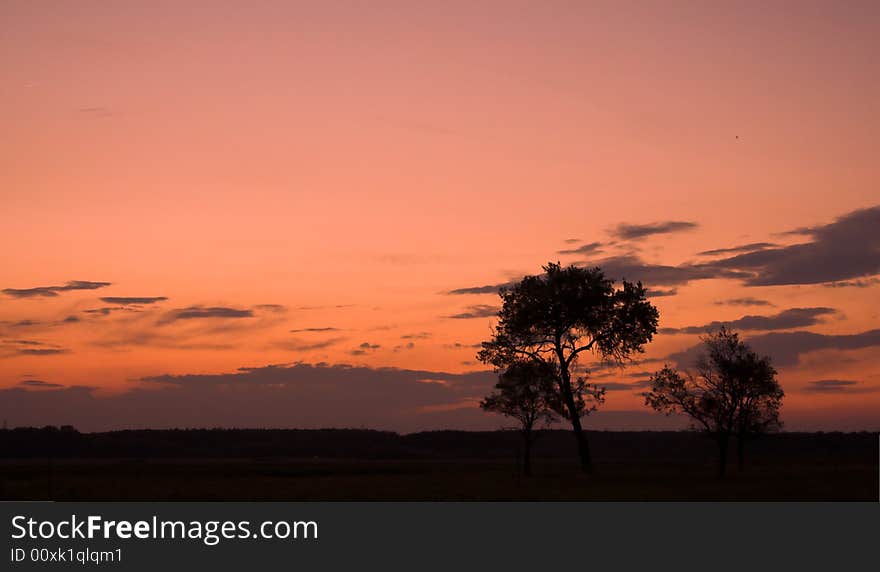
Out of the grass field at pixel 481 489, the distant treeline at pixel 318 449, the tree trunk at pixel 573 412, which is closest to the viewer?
the grass field at pixel 481 489

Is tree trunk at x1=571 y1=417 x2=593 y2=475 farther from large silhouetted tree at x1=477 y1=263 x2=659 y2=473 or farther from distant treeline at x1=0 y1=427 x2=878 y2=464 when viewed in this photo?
distant treeline at x1=0 y1=427 x2=878 y2=464

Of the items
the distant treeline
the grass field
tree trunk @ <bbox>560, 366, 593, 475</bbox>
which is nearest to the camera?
the grass field

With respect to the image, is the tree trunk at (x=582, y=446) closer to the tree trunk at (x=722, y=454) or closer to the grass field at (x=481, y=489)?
the grass field at (x=481, y=489)

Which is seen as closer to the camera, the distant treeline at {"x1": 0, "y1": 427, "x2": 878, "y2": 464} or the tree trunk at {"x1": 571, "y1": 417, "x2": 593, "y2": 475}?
the tree trunk at {"x1": 571, "y1": 417, "x2": 593, "y2": 475}

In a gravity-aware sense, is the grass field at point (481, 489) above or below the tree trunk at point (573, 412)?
below

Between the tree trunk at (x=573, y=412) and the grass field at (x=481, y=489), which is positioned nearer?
the grass field at (x=481, y=489)

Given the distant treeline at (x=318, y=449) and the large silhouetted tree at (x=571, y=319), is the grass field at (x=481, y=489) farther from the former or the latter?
the distant treeline at (x=318, y=449)

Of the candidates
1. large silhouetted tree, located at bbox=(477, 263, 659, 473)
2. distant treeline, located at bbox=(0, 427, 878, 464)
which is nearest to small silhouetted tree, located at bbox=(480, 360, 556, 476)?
large silhouetted tree, located at bbox=(477, 263, 659, 473)

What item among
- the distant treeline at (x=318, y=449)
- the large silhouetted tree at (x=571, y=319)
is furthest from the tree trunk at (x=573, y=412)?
the distant treeline at (x=318, y=449)

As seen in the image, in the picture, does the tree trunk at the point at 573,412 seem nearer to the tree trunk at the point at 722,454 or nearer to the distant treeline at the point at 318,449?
the tree trunk at the point at 722,454

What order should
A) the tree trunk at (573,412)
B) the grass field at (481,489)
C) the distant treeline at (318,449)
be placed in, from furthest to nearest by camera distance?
the distant treeline at (318,449), the tree trunk at (573,412), the grass field at (481,489)

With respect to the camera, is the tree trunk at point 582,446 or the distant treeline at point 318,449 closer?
the tree trunk at point 582,446

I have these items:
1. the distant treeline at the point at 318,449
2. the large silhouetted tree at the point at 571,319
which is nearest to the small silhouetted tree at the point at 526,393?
the large silhouetted tree at the point at 571,319
